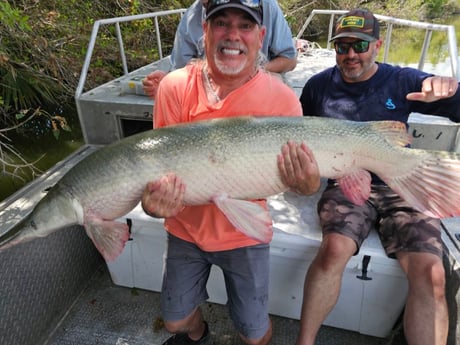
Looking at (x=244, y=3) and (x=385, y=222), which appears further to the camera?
(x=385, y=222)

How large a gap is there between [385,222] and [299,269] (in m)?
0.71

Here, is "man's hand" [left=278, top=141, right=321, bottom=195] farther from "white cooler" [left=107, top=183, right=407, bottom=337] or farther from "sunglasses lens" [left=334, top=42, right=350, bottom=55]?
"sunglasses lens" [left=334, top=42, right=350, bottom=55]

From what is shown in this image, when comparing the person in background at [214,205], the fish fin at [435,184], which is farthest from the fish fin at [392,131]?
the person in background at [214,205]

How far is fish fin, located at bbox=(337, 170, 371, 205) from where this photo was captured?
217 centimetres

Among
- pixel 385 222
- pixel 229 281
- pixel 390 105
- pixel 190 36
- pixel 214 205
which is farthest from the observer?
pixel 190 36

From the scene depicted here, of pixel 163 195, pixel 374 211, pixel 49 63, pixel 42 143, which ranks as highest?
pixel 163 195

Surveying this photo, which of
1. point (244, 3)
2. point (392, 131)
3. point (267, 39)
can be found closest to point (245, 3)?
point (244, 3)

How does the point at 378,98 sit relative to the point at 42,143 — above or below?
above

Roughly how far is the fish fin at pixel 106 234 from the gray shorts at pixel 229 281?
0.39 metres

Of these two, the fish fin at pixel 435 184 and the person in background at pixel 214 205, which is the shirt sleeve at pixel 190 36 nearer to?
the person in background at pixel 214 205

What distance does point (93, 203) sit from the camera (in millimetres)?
2047

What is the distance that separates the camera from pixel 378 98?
3033 mm

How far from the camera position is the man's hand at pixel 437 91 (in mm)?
2670

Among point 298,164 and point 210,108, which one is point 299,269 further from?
point 210,108
